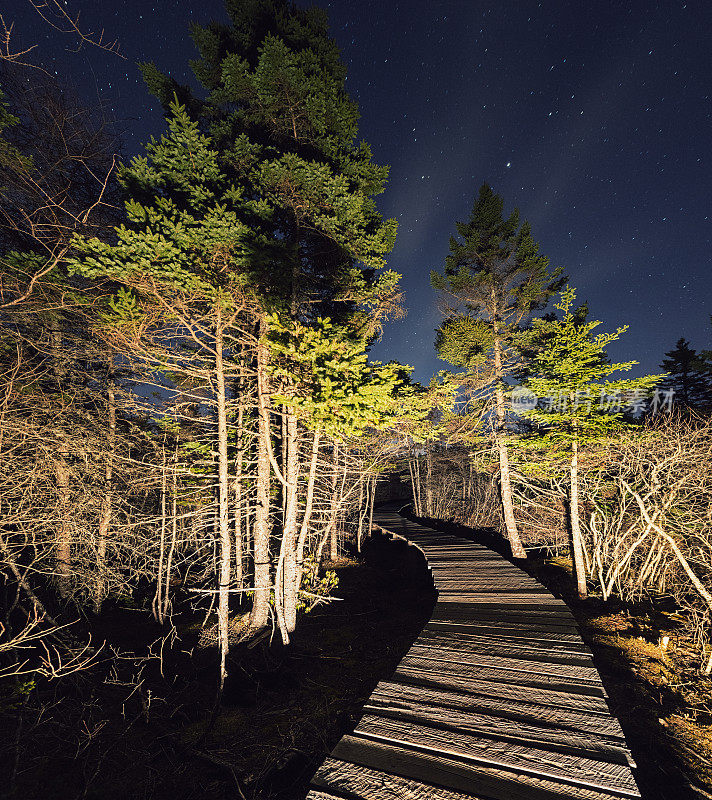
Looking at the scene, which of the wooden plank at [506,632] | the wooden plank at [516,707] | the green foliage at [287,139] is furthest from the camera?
the green foliage at [287,139]

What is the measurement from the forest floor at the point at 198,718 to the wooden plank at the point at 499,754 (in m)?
1.90

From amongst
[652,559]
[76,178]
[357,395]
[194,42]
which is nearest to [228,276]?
[357,395]

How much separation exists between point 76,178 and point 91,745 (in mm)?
11416

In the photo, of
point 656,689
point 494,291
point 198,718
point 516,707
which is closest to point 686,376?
point 494,291

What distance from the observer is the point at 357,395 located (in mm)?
5910

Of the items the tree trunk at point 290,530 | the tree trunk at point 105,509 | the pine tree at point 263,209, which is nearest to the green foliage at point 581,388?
the pine tree at point 263,209

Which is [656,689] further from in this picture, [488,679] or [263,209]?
[263,209]

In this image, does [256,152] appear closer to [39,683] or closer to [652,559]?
[39,683]

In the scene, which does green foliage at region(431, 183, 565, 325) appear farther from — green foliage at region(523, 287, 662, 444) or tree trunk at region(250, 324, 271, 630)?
tree trunk at region(250, 324, 271, 630)

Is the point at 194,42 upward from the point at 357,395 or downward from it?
upward

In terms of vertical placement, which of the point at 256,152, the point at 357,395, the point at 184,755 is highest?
the point at 256,152

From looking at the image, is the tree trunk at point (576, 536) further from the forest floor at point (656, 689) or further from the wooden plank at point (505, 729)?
the wooden plank at point (505, 729)

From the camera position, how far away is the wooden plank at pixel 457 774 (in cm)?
271

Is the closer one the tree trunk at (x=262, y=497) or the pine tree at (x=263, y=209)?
the pine tree at (x=263, y=209)
